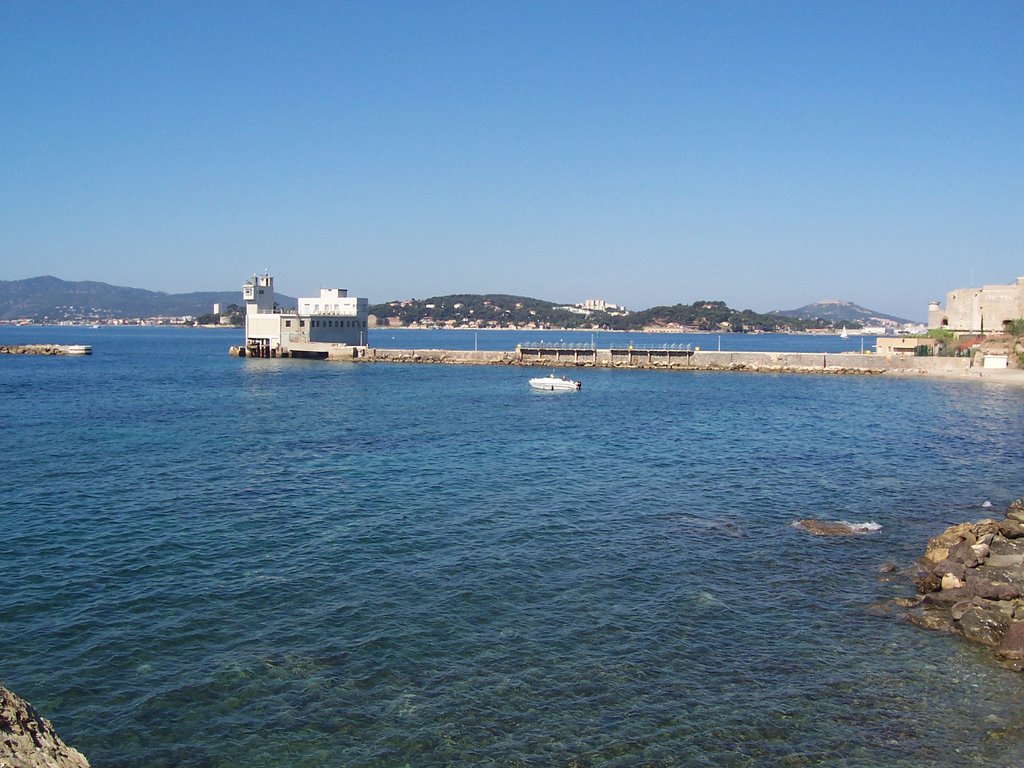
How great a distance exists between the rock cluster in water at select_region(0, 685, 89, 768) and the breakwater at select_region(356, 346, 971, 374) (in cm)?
7947

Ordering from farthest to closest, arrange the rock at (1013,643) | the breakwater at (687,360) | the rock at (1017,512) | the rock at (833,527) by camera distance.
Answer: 1. the breakwater at (687,360)
2. the rock at (833,527)
3. the rock at (1017,512)
4. the rock at (1013,643)

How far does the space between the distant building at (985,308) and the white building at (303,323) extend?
70257mm

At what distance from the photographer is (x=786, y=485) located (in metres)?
27.5

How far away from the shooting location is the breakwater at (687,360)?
75750 millimetres

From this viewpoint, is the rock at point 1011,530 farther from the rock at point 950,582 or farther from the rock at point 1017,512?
the rock at point 950,582

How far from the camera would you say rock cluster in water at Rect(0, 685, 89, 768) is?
5996mm

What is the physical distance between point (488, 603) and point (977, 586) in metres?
10.0

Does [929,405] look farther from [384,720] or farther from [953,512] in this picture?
[384,720]

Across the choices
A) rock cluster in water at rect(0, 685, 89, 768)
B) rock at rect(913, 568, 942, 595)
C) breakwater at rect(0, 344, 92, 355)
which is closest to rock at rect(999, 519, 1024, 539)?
rock at rect(913, 568, 942, 595)

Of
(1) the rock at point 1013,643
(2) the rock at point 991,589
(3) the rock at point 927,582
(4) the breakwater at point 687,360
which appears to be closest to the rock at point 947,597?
(2) the rock at point 991,589

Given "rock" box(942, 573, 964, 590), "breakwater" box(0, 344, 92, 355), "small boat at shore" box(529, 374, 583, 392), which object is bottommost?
"rock" box(942, 573, 964, 590)

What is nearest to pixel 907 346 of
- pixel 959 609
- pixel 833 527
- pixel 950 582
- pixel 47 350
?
pixel 833 527

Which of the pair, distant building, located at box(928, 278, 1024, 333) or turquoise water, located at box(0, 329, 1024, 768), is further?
distant building, located at box(928, 278, 1024, 333)

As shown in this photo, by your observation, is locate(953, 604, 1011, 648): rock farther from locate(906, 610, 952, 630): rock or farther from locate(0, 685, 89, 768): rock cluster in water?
locate(0, 685, 89, 768): rock cluster in water
